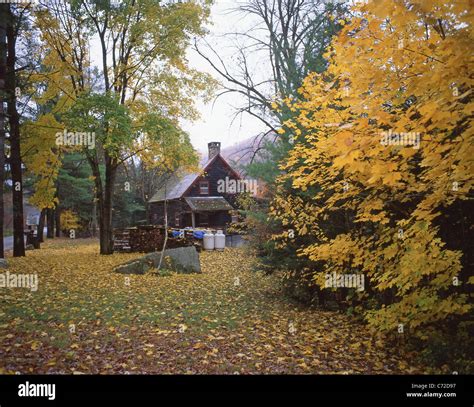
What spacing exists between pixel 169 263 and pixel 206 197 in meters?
21.1

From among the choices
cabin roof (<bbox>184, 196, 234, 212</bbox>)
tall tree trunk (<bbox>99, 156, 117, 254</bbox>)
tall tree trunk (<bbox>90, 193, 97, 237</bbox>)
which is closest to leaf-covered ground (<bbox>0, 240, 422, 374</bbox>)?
tall tree trunk (<bbox>99, 156, 117, 254</bbox>)

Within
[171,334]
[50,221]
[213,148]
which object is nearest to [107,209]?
[171,334]

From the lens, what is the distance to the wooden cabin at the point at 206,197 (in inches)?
1299

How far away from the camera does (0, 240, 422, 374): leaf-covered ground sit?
190 inches

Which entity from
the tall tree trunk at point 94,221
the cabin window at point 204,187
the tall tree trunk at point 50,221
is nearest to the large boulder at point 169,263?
the cabin window at point 204,187

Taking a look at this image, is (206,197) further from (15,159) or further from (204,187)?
(15,159)

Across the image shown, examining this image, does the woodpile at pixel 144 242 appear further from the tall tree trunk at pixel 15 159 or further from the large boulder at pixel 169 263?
the large boulder at pixel 169 263

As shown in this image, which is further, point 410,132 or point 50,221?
point 50,221

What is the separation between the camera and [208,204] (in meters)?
32.6

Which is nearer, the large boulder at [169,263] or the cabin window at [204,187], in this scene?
the large boulder at [169,263]
